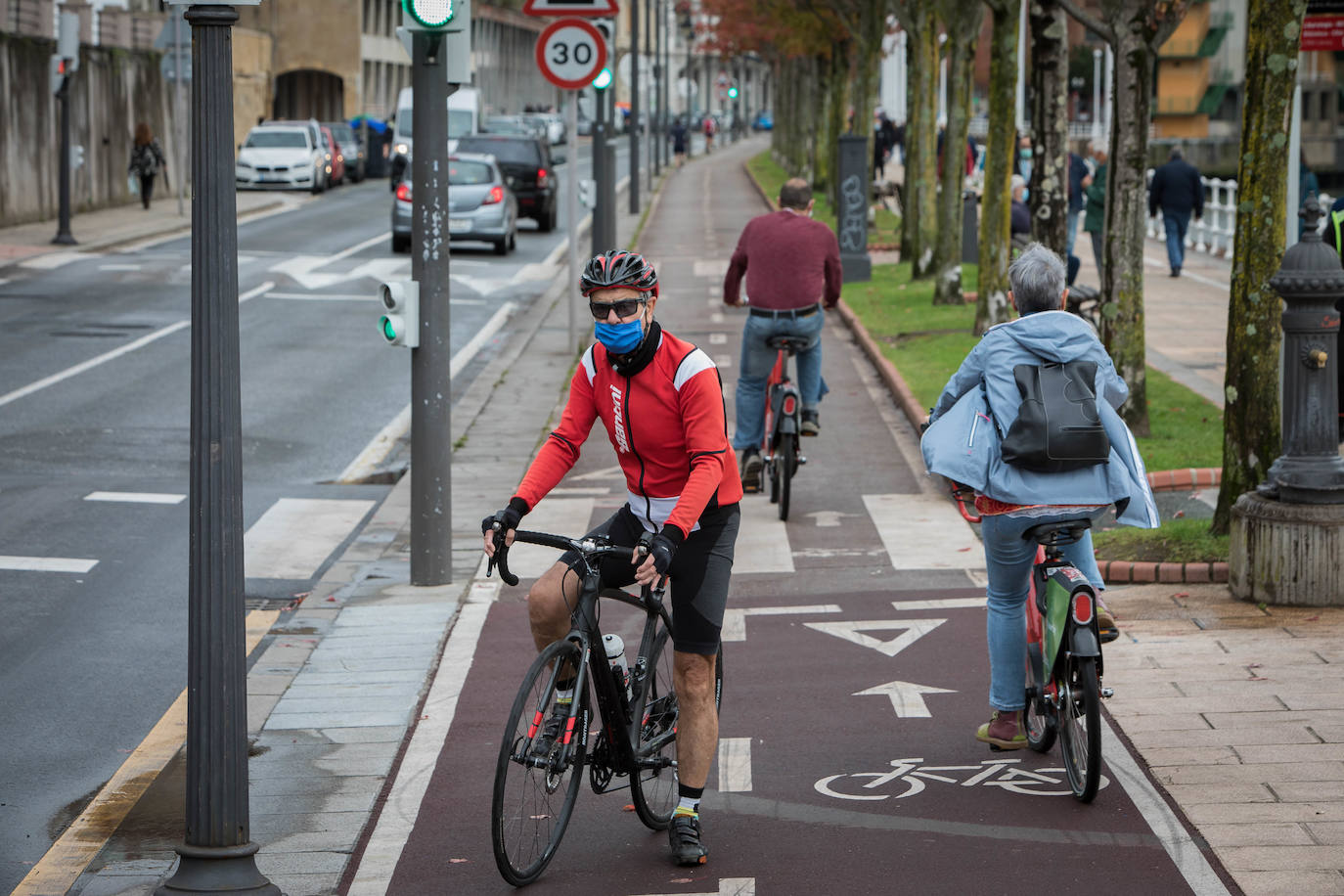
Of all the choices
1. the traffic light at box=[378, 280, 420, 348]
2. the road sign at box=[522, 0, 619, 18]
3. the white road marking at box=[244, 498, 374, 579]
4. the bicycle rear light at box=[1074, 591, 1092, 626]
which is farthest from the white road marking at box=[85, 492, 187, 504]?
the bicycle rear light at box=[1074, 591, 1092, 626]

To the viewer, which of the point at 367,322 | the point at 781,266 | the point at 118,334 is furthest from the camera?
the point at 367,322

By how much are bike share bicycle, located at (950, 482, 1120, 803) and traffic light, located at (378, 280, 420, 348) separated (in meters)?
3.76

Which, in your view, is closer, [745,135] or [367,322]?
[367,322]

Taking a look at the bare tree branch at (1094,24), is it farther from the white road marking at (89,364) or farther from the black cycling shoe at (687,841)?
the black cycling shoe at (687,841)

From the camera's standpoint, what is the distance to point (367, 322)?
2142 cm

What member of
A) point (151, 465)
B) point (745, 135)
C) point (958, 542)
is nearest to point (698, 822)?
point (958, 542)

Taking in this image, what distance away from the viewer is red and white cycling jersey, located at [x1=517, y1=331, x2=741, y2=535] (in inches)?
209

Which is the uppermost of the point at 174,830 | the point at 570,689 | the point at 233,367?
the point at 233,367

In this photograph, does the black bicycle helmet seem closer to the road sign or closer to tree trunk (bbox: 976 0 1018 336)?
the road sign

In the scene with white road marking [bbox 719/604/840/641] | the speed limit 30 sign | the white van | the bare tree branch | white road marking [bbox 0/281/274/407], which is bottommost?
white road marking [bbox 719/604/840/641]

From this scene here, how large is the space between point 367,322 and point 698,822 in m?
16.5

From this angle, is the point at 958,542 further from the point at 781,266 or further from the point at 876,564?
the point at 781,266

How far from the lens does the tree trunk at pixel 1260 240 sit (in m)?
8.91

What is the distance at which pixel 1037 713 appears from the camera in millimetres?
6301
